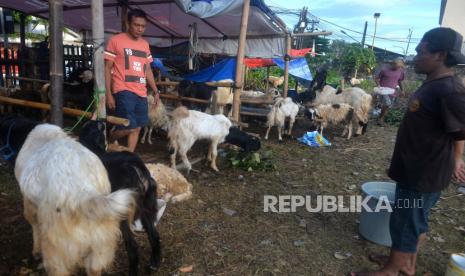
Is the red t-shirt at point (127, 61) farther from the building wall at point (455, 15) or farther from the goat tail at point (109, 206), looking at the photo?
the building wall at point (455, 15)

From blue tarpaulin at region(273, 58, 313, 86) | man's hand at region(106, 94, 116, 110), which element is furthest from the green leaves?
blue tarpaulin at region(273, 58, 313, 86)

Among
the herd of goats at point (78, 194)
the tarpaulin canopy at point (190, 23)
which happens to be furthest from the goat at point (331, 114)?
the herd of goats at point (78, 194)

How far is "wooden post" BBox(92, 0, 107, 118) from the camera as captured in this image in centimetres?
356

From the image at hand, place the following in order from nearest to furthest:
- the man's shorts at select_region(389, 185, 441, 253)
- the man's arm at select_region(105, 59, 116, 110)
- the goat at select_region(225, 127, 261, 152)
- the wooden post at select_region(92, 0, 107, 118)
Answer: the man's shorts at select_region(389, 185, 441, 253) < the wooden post at select_region(92, 0, 107, 118) < the man's arm at select_region(105, 59, 116, 110) < the goat at select_region(225, 127, 261, 152)

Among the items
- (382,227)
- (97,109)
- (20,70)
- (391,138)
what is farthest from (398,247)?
(20,70)

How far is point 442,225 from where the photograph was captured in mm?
4422

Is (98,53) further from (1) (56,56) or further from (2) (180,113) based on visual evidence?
(2) (180,113)

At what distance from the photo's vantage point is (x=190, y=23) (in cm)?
888

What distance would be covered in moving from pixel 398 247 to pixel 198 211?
2317 mm

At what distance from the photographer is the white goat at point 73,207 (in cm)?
209

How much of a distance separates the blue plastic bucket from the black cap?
5.29 ft

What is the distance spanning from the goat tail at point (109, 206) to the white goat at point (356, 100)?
888 centimetres

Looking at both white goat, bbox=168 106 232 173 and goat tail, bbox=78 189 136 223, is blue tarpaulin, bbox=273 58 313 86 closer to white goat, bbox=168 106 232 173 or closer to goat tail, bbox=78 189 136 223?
white goat, bbox=168 106 232 173

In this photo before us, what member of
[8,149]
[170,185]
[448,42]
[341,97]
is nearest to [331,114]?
[341,97]
